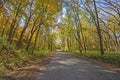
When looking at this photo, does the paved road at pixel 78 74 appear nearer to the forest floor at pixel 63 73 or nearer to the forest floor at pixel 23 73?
the forest floor at pixel 63 73

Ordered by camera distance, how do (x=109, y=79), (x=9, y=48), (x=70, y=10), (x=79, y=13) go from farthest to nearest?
1. (x=70, y=10)
2. (x=79, y=13)
3. (x=9, y=48)
4. (x=109, y=79)

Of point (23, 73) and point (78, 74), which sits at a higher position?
point (23, 73)

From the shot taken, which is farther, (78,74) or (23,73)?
(23,73)

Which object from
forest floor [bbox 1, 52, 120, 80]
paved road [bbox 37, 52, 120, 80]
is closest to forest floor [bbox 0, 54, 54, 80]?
forest floor [bbox 1, 52, 120, 80]

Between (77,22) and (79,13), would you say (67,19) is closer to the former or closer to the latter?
(77,22)

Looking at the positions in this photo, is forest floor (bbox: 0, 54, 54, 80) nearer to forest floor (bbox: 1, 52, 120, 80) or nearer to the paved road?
forest floor (bbox: 1, 52, 120, 80)

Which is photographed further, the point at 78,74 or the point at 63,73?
the point at 63,73

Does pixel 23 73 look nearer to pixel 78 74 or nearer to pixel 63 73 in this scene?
pixel 63 73

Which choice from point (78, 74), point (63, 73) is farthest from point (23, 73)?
point (78, 74)

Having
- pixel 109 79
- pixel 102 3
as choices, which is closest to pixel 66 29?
pixel 102 3

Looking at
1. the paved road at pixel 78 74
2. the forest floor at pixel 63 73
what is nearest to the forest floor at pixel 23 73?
the forest floor at pixel 63 73

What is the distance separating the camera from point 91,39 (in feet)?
244

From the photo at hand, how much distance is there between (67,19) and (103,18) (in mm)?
10740

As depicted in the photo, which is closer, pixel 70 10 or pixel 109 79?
pixel 109 79
